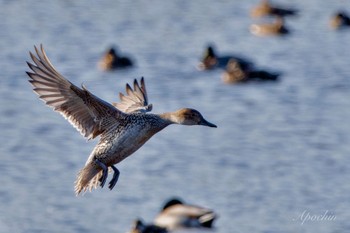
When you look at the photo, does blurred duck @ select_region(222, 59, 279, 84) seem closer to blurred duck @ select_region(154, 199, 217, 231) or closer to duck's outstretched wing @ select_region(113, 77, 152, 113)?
blurred duck @ select_region(154, 199, 217, 231)

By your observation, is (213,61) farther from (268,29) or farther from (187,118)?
(187,118)

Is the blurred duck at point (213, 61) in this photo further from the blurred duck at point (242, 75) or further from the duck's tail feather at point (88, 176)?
the duck's tail feather at point (88, 176)

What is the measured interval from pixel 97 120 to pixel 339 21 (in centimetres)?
1921

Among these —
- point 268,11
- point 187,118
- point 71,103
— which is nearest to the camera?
point 71,103

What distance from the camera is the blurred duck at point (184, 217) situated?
12750mm

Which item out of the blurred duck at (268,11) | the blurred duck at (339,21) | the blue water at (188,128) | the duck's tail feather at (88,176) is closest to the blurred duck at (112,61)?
the blue water at (188,128)

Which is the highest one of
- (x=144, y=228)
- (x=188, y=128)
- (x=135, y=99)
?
(x=135, y=99)

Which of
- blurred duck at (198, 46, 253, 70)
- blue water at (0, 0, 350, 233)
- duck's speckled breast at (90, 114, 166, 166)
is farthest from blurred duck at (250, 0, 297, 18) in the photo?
duck's speckled breast at (90, 114, 166, 166)

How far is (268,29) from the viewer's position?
26766 millimetres

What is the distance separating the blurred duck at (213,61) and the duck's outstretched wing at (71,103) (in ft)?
48.4

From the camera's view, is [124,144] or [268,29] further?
[268,29]

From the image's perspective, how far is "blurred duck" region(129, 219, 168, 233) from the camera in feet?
43.4

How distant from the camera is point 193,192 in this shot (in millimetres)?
16266

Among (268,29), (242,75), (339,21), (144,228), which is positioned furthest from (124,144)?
(339,21)
